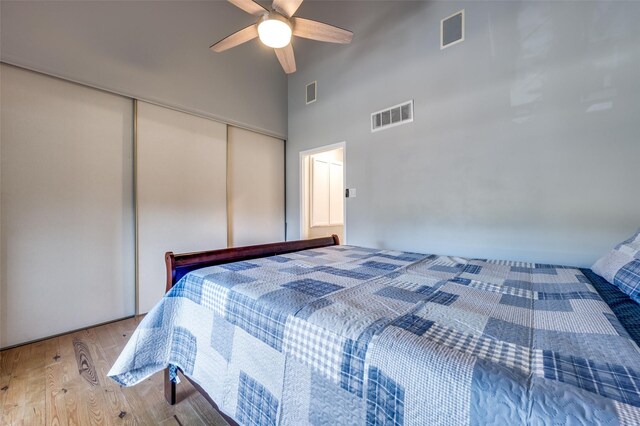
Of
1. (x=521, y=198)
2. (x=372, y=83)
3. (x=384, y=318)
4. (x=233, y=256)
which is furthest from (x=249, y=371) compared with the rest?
(x=372, y=83)

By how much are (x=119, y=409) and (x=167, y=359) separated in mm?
431

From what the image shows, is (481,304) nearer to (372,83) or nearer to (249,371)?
(249,371)

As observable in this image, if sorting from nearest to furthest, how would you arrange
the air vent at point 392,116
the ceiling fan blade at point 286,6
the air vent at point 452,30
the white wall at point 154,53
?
the ceiling fan blade at point 286,6
the white wall at point 154,53
the air vent at point 452,30
the air vent at point 392,116

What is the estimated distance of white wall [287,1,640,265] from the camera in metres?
1.82

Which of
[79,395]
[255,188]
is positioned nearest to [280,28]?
[255,188]

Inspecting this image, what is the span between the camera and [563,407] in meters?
0.47

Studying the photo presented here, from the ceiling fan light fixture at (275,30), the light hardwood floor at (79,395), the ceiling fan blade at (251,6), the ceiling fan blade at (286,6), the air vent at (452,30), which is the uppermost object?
the air vent at (452,30)

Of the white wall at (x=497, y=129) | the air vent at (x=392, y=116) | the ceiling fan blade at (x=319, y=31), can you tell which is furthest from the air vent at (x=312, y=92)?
the ceiling fan blade at (x=319, y=31)

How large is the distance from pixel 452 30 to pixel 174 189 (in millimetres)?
3391

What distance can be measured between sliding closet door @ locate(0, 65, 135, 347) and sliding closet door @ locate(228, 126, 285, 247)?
46.9 inches

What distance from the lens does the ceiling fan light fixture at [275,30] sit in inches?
75.4

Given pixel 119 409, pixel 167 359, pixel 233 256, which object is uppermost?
pixel 233 256

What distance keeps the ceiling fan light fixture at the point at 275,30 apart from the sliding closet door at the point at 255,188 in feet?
5.50

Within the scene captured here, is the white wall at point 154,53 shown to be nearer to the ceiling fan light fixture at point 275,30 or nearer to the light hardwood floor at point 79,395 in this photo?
the ceiling fan light fixture at point 275,30
